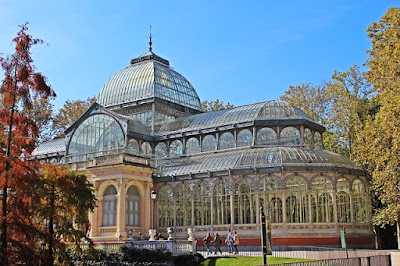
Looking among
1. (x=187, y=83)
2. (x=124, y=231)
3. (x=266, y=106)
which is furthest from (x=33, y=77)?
(x=187, y=83)

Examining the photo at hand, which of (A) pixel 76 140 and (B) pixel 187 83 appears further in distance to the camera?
(B) pixel 187 83

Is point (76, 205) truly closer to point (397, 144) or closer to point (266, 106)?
point (397, 144)

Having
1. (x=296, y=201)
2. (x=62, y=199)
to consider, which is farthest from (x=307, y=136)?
(x=62, y=199)

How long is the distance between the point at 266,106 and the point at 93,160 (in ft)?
50.0

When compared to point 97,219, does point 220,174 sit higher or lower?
higher

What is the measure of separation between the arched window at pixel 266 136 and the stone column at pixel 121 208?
37.6 ft

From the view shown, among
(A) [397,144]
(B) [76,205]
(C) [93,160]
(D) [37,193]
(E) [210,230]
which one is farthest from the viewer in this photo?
(C) [93,160]

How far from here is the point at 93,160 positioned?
37219 millimetres

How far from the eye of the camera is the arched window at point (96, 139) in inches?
1586

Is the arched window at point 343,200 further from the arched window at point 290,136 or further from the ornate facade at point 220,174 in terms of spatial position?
the arched window at point 290,136

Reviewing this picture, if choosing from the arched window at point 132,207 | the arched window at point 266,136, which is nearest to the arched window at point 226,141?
the arched window at point 266,136

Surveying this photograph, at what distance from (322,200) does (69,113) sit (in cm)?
3890

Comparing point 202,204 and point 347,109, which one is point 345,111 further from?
point 202,204

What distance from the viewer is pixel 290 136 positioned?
37.7 m
